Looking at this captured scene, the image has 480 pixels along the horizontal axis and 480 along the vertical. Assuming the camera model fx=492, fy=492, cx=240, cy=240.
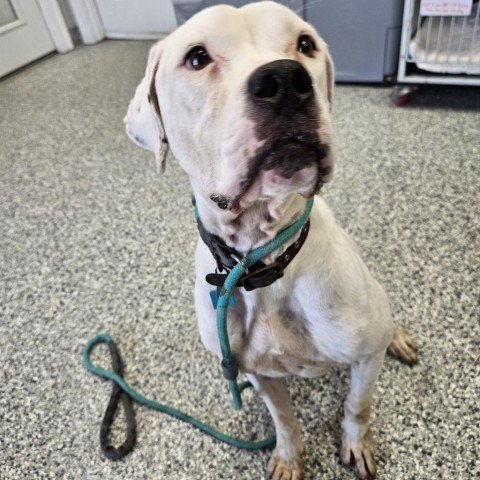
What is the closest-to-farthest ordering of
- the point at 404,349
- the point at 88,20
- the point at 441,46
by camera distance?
the point at 404,349 → the point at 441,46 → the point at 88,20

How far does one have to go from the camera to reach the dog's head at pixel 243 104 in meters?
0.63

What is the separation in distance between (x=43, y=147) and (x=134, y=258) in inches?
46.4

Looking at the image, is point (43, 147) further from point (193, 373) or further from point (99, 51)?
point (193, 373)

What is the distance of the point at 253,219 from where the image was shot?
2.59 feet

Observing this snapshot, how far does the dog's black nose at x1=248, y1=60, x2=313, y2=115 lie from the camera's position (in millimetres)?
605

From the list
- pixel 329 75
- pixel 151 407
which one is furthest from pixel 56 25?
pixel 329 75

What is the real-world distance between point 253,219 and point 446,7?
1751 mm

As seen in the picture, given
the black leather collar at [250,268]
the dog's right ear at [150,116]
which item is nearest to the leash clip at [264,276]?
the black leather collar at [250,268]

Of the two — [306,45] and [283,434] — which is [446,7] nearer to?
[306,45]

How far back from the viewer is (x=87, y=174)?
2328 millimetres

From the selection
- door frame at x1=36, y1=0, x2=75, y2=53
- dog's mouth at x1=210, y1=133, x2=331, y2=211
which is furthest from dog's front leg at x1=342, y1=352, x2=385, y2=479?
door frame at x1=36, y1=0, x2=75, y2=53

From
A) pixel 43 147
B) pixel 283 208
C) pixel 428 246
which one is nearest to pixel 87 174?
pixel 43 147

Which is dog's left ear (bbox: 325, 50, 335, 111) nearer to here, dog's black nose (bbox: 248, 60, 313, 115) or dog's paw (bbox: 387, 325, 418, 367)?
dog's black nose (bbox: 248, 60, 313, 115)

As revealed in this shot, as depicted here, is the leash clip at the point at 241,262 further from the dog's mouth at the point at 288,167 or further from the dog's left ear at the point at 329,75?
the dog's left ear at the point at 329,75
